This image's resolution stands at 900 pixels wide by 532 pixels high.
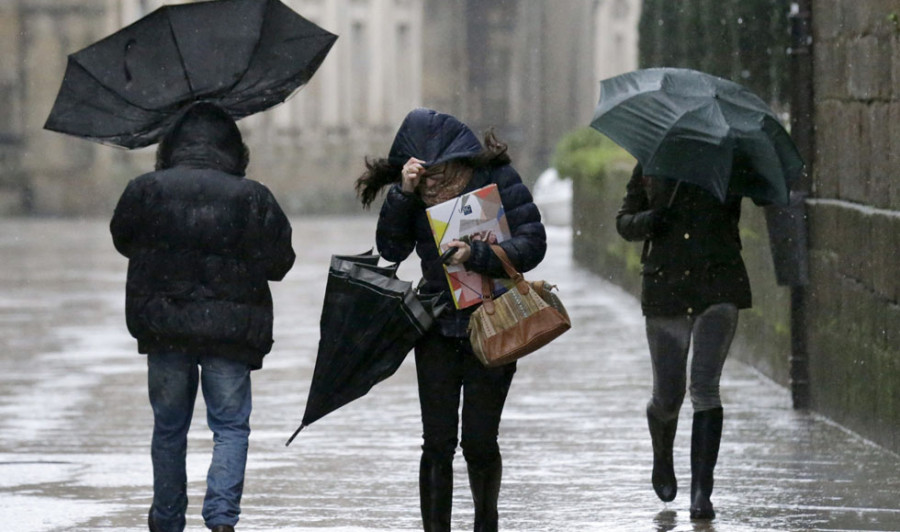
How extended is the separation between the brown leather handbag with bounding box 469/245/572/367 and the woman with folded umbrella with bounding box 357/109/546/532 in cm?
8

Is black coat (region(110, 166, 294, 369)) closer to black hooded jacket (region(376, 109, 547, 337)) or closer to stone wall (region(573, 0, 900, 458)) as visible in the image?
black hooded jacket (region(376, 109, 547, 337))

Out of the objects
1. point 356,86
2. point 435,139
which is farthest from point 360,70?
point 435,139

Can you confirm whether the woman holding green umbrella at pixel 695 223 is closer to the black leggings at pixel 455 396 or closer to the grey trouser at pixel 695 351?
the grey trouser at pixel 695 351

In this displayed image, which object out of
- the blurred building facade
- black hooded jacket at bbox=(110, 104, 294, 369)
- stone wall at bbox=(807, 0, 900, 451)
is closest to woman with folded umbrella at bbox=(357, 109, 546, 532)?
black hooded jacket at bbox=(110, 104, 294, 369)

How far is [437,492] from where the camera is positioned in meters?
6.68

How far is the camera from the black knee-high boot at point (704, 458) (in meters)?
7.68

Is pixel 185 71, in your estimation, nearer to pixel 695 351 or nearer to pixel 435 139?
pixel 435 139

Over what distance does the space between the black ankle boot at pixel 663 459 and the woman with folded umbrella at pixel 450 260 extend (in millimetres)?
1346

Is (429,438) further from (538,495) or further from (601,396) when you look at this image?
(601,396)

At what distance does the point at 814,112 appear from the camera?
1106 cm

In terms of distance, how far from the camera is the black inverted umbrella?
685cm

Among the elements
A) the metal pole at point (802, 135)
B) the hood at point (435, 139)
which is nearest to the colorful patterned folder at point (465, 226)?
the hood at point (435, 139)

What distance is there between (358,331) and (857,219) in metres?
3.98

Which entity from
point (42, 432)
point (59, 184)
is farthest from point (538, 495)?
point (59, 184)
